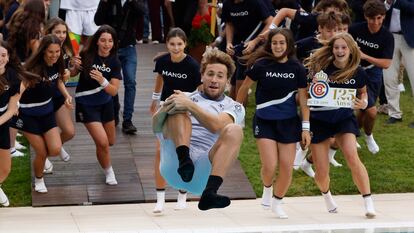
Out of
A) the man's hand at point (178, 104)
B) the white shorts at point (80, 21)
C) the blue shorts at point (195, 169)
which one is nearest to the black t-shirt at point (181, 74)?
the blue shorts at point (195, 169)

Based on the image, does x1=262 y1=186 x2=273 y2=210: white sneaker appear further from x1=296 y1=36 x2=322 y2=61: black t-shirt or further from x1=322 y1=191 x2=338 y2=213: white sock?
x1=296 y1=36 x2=322 y2=61: black t-shirt

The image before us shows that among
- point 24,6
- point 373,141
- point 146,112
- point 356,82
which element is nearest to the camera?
point 356,82

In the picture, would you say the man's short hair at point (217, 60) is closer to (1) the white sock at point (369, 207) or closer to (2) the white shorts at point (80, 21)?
(1) the white sock at point (369, 207)

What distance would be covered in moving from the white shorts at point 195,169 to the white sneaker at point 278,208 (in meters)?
1.92

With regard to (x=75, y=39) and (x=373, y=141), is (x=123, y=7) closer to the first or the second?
(x=75, y=39)

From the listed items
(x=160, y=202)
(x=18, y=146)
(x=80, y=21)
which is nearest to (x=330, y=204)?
(x=160, y=202)

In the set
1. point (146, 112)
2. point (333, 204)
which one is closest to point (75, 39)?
point (146, 112)

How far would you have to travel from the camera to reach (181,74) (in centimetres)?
1181

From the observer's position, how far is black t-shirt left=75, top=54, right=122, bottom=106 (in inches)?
488

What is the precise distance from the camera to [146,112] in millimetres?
15352

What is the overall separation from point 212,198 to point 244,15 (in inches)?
227

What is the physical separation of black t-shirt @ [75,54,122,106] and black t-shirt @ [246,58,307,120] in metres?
2.01

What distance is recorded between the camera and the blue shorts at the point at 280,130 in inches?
436

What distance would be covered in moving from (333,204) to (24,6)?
4.45 metres
